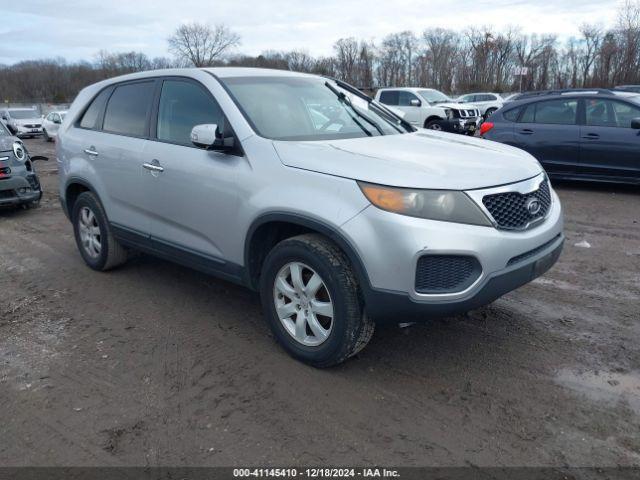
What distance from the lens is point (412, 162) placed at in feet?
10.3

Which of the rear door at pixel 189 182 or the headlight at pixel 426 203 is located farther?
the rear door at pixel 189 182

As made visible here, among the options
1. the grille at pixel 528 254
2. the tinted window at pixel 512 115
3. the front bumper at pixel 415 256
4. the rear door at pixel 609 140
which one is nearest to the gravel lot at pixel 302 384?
the front bumper at pixel 415 256

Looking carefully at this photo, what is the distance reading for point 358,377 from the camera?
3314mm

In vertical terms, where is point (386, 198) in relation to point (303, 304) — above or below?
above

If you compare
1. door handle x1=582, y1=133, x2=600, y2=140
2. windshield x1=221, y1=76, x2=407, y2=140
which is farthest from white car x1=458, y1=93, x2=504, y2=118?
windshield x1=221, y1=76, x2=407, y2=140

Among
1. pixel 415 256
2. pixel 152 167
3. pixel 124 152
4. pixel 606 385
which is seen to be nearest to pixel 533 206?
pixel 415 256

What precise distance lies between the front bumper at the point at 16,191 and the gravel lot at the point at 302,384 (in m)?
3.55

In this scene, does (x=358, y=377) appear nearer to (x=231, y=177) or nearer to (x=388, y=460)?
(x=388, y=460)

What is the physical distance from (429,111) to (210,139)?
1566 centimetres

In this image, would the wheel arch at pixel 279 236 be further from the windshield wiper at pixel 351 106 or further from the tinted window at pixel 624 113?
the tinted window at pixel 624 113

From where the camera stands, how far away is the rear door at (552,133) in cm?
893

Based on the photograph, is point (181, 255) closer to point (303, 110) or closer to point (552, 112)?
point (303, 110)

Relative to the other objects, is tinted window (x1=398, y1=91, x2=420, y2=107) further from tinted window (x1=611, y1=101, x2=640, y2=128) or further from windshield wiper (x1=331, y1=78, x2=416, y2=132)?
windshield wiper (x1=331, y1=78, x2=416, y2=132)

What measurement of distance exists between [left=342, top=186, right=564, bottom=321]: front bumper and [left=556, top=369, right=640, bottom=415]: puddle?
732 millimetres
